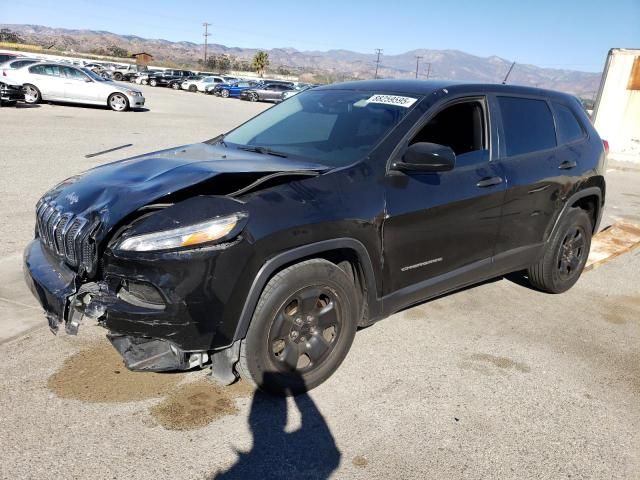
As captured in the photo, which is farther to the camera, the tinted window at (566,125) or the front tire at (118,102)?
the front tire at (118,102)

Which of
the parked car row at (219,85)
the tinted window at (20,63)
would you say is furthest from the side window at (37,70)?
the parked car row at (219,85)

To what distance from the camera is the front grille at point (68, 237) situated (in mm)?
2783

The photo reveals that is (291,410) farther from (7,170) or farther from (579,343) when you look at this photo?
(7,170)

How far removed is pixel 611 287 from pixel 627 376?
2.09 meters

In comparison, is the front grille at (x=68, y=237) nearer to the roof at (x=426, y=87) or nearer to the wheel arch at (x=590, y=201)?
Result: the roof at (x=426, y=87)

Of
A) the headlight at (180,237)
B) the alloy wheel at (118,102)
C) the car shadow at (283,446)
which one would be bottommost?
the car shadow at (283,446)

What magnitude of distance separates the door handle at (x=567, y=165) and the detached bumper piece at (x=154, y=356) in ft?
11.0

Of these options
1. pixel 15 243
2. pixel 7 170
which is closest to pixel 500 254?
pixel 15 243

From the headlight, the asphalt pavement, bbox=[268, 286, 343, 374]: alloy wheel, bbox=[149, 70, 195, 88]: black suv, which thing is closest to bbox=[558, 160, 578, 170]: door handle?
the asphalt pavement

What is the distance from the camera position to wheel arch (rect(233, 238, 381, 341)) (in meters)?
2.78

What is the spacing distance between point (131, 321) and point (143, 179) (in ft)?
2.88

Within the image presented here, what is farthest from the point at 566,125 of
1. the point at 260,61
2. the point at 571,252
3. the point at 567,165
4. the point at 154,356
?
the point at 260,61

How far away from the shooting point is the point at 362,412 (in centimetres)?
309

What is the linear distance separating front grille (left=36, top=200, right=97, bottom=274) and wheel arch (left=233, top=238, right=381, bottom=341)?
0.81 m
